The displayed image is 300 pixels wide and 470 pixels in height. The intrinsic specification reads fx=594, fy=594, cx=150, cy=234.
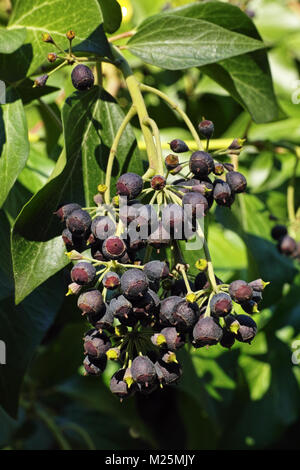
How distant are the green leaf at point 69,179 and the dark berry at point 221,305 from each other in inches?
10.2

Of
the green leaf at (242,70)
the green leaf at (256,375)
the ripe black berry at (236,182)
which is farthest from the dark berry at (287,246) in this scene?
the ripe black berry at (236,182)

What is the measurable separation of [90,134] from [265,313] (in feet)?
2.74

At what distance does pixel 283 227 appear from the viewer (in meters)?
1.50

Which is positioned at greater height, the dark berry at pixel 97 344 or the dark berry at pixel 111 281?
the dark berry at pixel 111 281

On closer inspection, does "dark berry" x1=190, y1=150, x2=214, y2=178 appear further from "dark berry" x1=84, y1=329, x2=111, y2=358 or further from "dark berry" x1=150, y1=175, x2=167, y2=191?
"dark berry" x1=84, y1=329, x2=111, y2=358

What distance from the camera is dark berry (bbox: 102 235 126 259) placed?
2.46ft

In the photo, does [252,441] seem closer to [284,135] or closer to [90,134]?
[284,135]

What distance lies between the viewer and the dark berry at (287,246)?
145cm

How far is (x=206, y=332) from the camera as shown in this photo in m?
0.75

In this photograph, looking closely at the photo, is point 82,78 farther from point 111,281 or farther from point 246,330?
point 246,330

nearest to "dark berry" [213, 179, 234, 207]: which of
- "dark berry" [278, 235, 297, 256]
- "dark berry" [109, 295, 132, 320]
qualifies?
"dark berry" [109, 295, 132, 320]

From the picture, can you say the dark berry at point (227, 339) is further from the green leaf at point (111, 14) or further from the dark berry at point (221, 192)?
the green leaf at point (111, 14)

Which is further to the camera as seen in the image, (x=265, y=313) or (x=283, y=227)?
(x=265, y=313)
